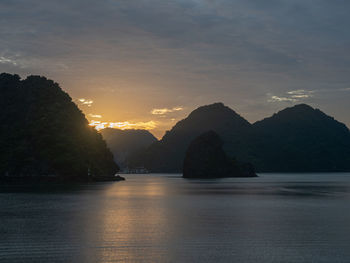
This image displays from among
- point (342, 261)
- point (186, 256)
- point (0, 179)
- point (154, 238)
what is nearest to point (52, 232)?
point (154, 238)

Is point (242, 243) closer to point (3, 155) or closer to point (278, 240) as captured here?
point (278, 240)

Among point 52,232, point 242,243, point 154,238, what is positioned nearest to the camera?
point 242,243

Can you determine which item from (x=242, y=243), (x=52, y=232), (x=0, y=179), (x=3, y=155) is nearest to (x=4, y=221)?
(x=52, y=232)

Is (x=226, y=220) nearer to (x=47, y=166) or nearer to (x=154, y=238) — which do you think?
(x=154, y=238)

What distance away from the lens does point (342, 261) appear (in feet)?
79.0

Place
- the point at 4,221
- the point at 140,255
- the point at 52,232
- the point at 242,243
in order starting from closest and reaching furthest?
the point at 140,255
the point at 242,243
the point at 52,232
the point at 4,221

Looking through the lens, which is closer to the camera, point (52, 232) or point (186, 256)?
point (186, 256)

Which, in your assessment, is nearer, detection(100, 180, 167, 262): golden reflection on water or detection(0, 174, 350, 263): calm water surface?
detection(0, 174, 350, 263): calm water surface

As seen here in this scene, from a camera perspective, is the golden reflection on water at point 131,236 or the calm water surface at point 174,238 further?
the golden reflection on water at point 131,236

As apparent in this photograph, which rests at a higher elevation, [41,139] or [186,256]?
[41,139]

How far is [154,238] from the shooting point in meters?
32.9

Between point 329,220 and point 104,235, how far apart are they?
24.7 metres

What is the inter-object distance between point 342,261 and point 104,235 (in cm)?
1839

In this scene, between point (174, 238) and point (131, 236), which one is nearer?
point (174, 238)
